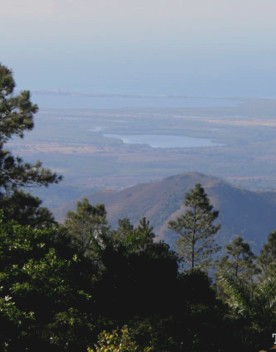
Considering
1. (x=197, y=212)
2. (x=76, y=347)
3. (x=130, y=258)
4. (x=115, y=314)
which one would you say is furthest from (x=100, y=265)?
(x=197, y=212)

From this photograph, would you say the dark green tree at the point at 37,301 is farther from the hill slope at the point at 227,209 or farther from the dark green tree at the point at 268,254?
the hill slope at the point at 227,209

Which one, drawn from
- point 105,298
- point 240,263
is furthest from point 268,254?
point 105,298

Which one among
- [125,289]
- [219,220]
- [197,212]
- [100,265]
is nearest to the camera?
[125,289]

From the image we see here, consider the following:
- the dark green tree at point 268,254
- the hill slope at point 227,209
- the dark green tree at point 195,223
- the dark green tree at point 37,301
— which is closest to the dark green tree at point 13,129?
the dark green tree at point 37,301

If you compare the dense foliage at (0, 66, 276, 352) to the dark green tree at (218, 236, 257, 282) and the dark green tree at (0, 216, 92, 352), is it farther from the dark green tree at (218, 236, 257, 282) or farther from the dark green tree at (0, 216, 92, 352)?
the dark green tree at (218, 236, 257, 282)

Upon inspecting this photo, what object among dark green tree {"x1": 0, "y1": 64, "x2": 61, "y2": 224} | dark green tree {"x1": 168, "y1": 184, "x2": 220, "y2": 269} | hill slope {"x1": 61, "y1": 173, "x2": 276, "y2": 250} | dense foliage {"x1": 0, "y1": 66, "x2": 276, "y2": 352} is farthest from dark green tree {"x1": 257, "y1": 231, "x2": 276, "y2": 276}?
hill slope {"x1": 61, "y1": 173, "x2": 276, "y2": 250}

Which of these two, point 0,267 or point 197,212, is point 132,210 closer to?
point 197,212
